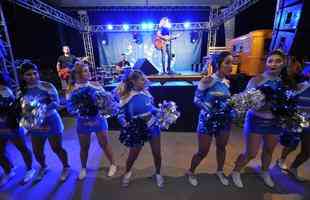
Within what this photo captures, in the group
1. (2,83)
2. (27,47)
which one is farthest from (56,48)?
(2,83)

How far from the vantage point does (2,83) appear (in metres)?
2.40

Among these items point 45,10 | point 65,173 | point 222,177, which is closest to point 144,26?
point 45,10

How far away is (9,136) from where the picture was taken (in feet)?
7.96

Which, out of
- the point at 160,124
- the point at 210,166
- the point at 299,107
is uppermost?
the point at 299,107

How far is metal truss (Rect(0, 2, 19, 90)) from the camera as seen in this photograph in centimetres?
434

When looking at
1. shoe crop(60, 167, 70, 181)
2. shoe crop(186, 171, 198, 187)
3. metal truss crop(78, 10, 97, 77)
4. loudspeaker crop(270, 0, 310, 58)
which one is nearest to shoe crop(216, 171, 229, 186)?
shoe crop(186, 171, 198, 187)

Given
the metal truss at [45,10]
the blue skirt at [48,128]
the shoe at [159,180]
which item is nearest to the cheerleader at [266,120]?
the shoe at [159,180]

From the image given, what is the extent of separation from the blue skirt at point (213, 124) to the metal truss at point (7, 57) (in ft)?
14.5

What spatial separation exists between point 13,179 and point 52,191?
677 millimetres

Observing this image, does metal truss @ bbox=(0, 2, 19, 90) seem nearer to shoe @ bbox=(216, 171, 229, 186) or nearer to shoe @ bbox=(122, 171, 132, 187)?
shoe @ bbox=(122, 171, 132, 187)

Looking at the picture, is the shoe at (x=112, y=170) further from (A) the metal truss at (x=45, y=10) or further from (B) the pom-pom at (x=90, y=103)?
(A) the metal truss at (x=45, y=10)

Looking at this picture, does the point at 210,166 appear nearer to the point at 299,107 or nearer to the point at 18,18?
the point at 299,107

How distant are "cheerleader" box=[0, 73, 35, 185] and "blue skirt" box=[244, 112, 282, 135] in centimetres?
254

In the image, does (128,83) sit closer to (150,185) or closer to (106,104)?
(106,104)
